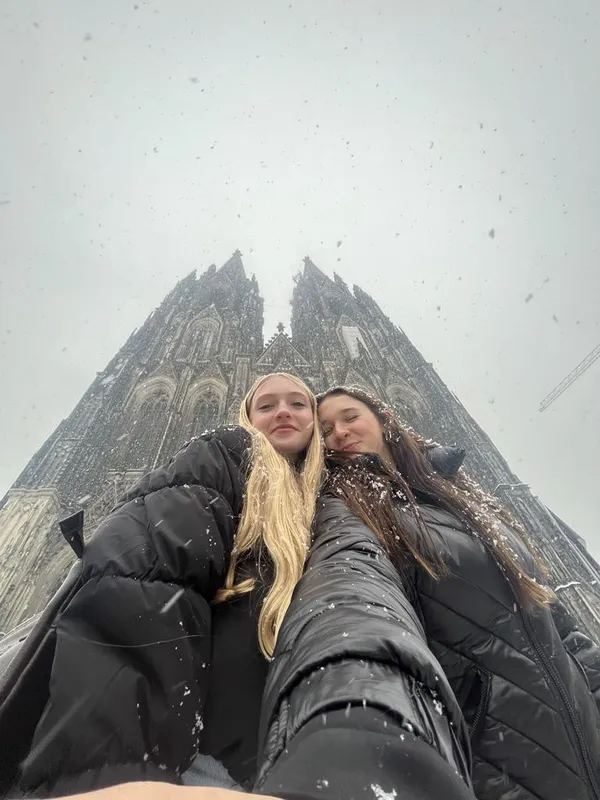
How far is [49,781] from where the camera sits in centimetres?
80

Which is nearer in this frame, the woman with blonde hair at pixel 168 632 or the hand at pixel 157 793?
the hand at pixel 157 793

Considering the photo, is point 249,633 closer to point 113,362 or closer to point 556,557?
point 556,557

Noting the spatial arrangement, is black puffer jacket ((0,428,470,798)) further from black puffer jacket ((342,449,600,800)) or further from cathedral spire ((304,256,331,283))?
cathedral spire ((304,256,331,283))

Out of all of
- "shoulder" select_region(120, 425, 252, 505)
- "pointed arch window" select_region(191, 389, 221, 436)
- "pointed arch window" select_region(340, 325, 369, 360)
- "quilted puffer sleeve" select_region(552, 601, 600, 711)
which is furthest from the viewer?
"pointed arch window" select_region(340, 325, 369, 360)

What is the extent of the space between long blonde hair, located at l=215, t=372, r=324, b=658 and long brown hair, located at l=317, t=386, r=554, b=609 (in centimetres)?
20

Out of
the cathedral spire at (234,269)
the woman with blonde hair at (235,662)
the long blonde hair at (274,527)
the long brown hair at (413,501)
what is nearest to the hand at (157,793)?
the woman with blonde hair at (235,662)

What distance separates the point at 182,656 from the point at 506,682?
39.4 inches

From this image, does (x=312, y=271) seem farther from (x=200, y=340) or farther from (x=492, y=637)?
(x=492, y=637)

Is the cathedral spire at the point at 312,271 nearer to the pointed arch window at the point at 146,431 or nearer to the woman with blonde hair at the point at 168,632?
the pointed arch window at the point at 146,431

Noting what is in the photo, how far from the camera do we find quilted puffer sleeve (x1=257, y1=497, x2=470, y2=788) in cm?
63

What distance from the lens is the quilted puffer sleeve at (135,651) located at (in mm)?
840

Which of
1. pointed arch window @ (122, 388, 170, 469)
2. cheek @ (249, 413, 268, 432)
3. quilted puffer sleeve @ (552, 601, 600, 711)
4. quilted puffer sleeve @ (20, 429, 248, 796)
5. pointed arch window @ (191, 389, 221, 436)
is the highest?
quilted puffer sleeve @ (552, 601, 600, 711)

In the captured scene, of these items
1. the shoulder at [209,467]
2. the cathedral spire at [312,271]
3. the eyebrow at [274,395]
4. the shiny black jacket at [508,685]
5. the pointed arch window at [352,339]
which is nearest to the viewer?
the shiny black jacket at [508,685]

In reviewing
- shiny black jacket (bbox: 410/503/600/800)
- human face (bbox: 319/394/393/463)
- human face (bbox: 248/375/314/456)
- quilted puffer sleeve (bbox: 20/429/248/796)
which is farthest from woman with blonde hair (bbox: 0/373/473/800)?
human face (bbox: 319/394/393/463)
